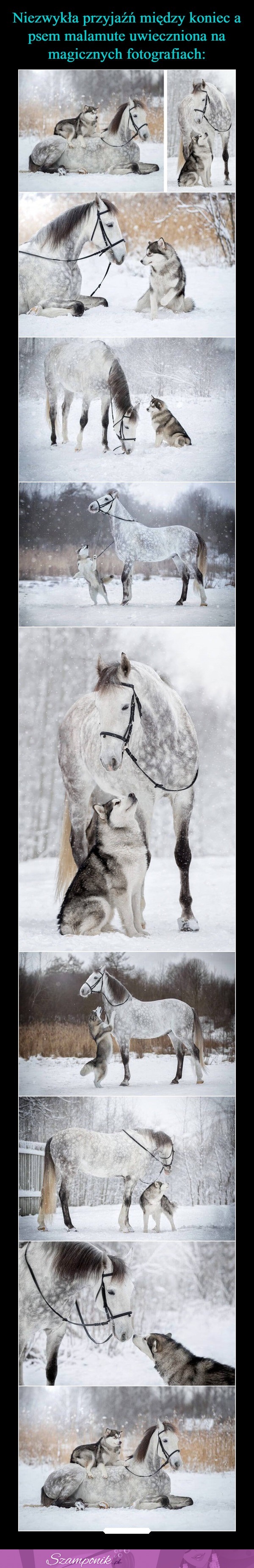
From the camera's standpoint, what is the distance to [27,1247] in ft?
9.71

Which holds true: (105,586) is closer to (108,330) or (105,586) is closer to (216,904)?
(108,330)

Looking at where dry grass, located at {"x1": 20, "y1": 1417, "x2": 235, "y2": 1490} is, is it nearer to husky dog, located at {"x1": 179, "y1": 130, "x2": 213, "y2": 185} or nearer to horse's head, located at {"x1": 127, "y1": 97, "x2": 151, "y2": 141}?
husky dog, located at {"x1": 179, "y1": 130, "x2": 213, "y2": 185}

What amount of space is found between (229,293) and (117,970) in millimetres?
1946

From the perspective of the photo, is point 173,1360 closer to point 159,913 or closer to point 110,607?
point 159,913

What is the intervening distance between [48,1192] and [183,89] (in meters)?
3.13

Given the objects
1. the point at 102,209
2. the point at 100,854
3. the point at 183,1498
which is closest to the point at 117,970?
the point at 100,854

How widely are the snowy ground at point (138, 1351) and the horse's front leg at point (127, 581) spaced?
6.44 ft

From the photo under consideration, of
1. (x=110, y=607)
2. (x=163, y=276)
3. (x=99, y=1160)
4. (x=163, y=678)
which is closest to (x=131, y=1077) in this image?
(x=99, y=1160)

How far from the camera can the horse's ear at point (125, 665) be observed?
3.00 meters

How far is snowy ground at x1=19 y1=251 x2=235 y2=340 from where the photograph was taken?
303cm

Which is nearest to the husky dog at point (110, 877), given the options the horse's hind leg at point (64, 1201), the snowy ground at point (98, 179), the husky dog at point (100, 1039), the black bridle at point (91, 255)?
the husky dog at point (100, 1039)

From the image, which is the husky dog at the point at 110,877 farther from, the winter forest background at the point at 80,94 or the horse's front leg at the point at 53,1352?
the winter forest background at the point at 80,94

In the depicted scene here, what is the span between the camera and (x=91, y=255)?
3.05 meters

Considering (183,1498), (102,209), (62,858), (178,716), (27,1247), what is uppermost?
(102,209)
